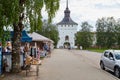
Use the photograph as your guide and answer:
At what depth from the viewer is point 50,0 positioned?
1902 centimetres

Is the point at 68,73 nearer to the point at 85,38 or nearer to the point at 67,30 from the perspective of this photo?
the point at 85,38

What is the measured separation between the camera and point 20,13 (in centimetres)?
1706

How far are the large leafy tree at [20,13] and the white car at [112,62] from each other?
480 centimetres

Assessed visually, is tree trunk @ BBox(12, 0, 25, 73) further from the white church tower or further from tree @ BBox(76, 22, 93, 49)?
the white church tower

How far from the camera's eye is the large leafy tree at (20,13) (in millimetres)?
15547

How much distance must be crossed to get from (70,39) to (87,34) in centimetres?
3044

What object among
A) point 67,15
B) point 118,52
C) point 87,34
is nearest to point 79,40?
point 87,34

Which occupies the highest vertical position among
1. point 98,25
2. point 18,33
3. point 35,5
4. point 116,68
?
point 98,25

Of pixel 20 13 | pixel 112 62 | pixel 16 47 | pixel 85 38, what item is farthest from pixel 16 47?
pixel 85 38

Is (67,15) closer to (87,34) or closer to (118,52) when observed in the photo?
(87,34)

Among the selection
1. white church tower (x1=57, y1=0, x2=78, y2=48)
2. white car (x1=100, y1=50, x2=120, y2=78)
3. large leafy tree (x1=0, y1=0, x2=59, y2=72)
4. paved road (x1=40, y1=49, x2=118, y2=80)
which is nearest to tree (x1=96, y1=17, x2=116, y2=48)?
white church tower (x1=57, y1=0, x2=78, y2=48)

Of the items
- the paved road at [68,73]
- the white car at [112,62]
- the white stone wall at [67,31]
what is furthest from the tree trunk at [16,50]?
the white stone wall at [67,31]

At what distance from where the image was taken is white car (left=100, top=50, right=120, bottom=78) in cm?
1893

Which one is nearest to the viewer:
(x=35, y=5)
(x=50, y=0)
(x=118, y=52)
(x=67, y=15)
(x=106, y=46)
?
(x=35, y=5)
